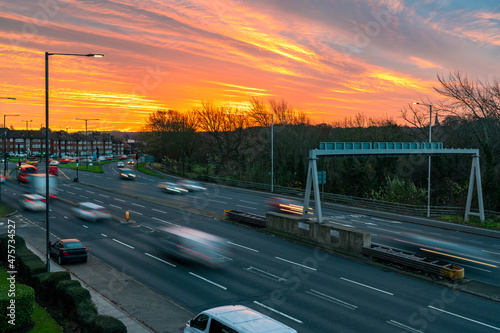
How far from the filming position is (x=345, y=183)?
2105 inches

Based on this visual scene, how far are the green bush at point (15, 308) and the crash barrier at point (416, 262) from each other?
1705cm

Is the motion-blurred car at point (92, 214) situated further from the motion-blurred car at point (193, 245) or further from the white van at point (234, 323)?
the white van at point (234, 323)

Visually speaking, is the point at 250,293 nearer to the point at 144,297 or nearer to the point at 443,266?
the point at 144,297

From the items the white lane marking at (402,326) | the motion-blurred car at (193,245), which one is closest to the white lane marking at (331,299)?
the white lane marking at (402,326)

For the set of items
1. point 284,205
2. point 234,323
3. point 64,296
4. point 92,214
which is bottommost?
point 284,205

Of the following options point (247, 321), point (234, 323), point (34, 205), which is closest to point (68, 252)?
point (234, 323)

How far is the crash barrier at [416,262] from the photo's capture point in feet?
62.3

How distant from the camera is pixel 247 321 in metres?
9.88

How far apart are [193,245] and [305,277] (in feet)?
28.7

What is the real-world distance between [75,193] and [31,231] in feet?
74.6

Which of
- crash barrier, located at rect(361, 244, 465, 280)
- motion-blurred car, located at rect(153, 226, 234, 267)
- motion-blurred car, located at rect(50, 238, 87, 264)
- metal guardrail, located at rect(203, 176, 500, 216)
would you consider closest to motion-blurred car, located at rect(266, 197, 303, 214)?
metal guardrail, located at rect(203, 176, 500, 216)

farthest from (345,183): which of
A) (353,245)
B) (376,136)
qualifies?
(353,245)

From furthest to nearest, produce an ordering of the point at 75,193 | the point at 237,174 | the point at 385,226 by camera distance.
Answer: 1. the point at 237,174
2. the point at 75,193
3. the point at 385,226

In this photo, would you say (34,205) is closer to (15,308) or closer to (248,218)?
(248,218)
